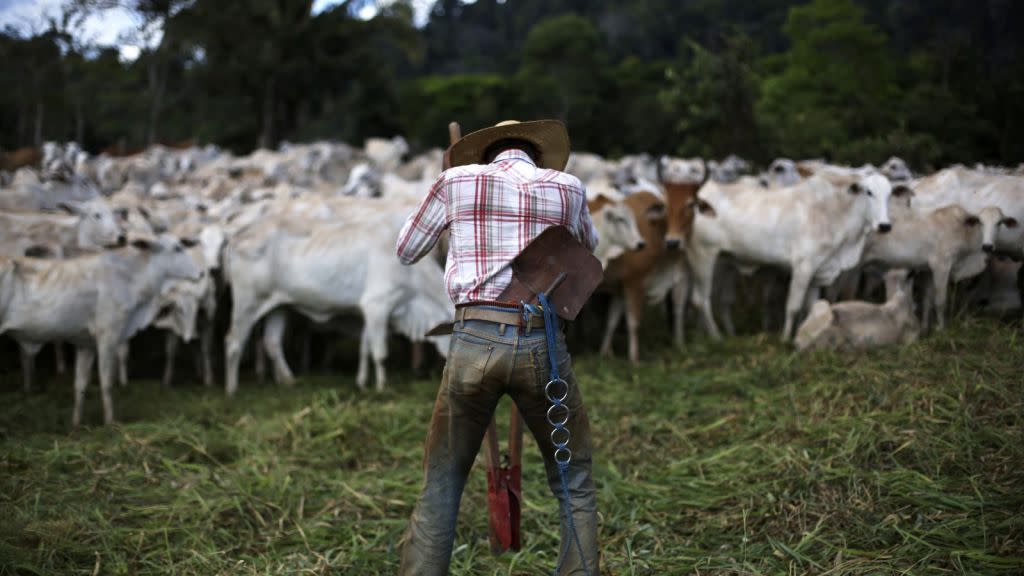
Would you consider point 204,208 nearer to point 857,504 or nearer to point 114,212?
point 114,212

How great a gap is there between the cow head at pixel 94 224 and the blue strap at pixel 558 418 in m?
8.05

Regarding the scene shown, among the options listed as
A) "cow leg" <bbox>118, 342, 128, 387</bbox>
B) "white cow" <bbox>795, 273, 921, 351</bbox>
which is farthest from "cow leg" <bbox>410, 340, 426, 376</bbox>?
"white cow" <bbox>795, 273, 921, 351</bbox>

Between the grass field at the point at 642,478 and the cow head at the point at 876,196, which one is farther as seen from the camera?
the cow head at the point at 876,196

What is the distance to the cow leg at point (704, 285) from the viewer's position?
12500 millimetres

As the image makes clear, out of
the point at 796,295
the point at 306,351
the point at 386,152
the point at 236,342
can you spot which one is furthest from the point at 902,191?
the point at 386,152

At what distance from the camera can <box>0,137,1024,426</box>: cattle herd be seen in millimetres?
9461

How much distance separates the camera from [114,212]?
13.4 m

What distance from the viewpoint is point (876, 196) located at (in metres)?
11.0

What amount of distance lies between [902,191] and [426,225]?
27.5ft

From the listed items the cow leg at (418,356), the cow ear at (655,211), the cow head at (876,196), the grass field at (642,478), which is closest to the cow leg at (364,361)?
the cow leg at (418,356)

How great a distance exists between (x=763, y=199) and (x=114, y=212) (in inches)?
331

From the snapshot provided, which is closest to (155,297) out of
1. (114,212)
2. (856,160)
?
(114,212)

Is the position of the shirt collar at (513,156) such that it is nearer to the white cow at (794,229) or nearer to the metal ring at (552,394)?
the metal ring at (552,394)

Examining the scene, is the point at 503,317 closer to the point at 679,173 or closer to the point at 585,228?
the point at 585,228
